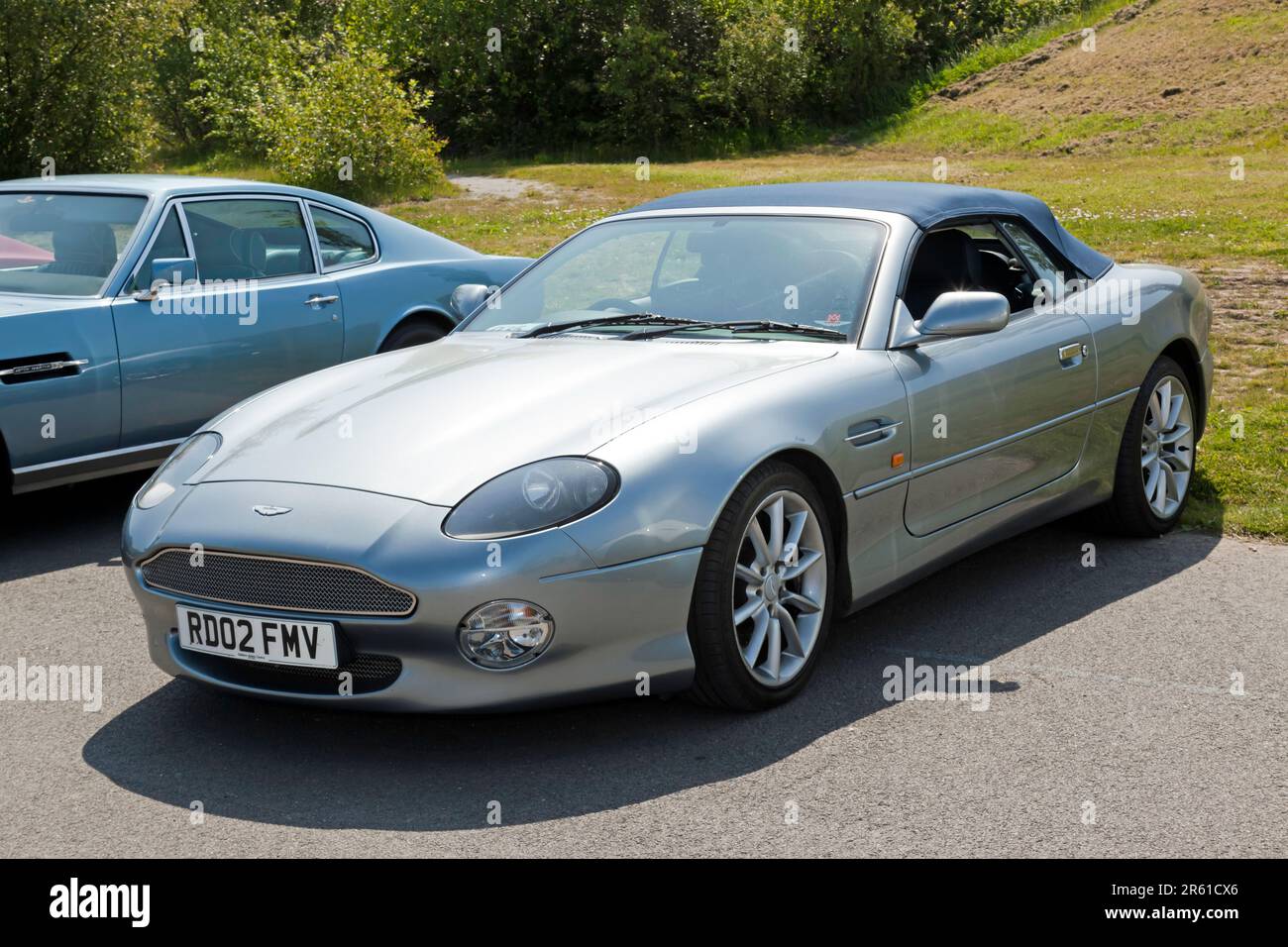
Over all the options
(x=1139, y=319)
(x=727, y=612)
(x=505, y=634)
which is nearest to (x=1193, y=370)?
(x=1139, y=319)

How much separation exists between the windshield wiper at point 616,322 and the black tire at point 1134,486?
1.97 metres

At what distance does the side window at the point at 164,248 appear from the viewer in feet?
21.6

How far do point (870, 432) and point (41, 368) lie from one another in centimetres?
355

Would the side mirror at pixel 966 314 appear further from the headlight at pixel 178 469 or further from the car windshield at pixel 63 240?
the car windshield at pixel 63 240

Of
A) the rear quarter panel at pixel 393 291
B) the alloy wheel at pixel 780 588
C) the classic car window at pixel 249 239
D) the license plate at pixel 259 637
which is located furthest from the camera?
the rear quarter panel at pixel 393 291

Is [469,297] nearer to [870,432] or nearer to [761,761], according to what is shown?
[870,432]

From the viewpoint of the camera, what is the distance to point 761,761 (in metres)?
3.86

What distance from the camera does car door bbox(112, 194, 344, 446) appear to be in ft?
21.1

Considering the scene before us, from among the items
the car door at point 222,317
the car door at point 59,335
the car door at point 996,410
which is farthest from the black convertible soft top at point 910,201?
the car door at point 59,335

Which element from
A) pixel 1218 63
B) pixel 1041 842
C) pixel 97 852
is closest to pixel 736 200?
pixel 1041 842

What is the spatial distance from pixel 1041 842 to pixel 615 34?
3281 centimetres

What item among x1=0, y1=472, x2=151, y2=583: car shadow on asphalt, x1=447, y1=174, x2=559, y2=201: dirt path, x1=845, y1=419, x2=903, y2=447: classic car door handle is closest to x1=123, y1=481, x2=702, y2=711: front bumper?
x1=845, y1=419, x2=903, y2=447: classic car door handle

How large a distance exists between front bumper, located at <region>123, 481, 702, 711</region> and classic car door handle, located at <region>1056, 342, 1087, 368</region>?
7.00 ft

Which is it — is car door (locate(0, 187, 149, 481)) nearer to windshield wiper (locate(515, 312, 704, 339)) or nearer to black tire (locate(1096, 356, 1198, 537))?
windshield wiper (locate(515, 312, 704, 339))
